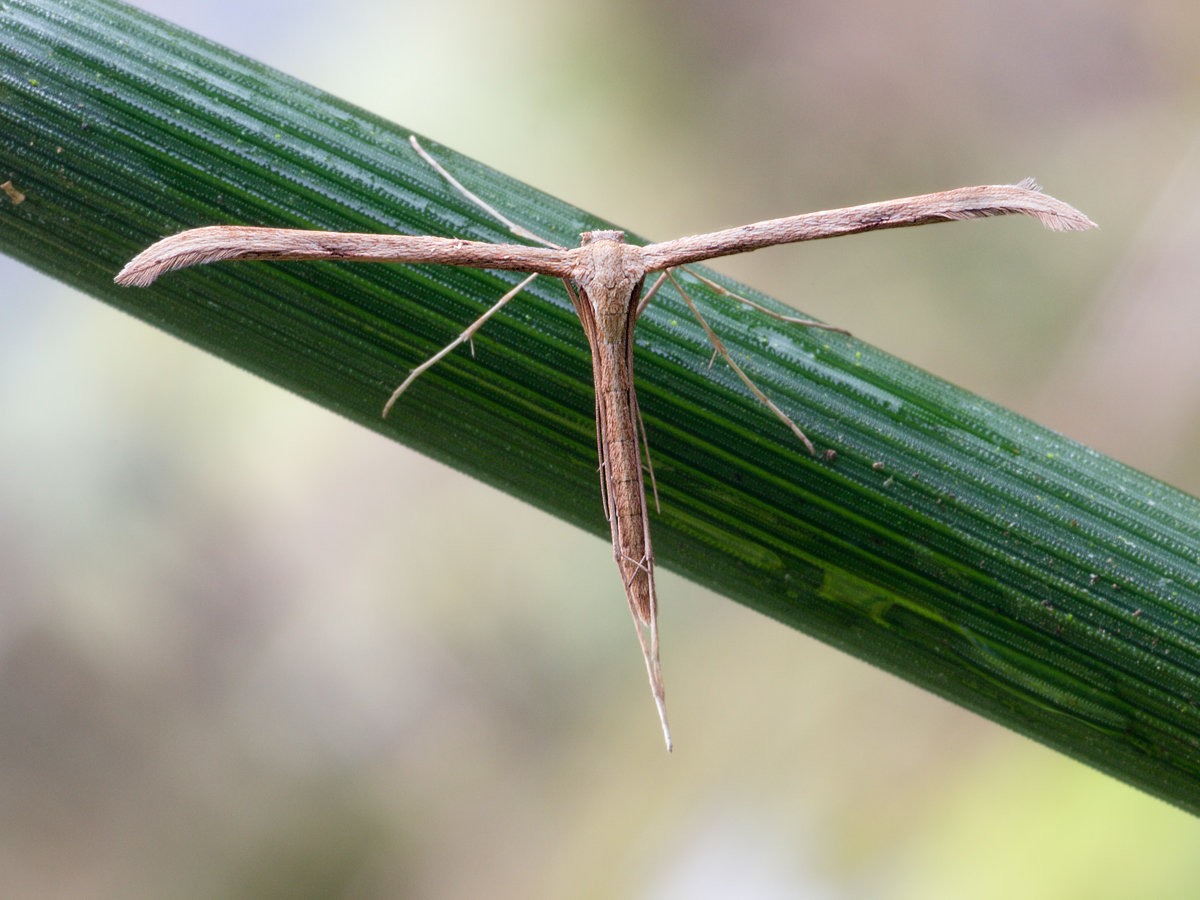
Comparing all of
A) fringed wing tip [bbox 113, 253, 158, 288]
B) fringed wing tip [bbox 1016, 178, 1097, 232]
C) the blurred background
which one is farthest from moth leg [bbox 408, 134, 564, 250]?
the blurred background

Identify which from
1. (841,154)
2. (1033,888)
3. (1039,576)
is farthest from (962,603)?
(841,154)

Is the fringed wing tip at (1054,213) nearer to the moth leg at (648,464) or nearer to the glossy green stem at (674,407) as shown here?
the glossy green stem at (674,407)

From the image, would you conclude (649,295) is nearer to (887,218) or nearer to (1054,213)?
(887,218)

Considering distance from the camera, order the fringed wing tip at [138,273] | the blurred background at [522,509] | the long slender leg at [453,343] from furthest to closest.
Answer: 1. the blurred background at [522,509]
2. the long slender leg at [453,343]
3. the fringed wing tip at [138,273]

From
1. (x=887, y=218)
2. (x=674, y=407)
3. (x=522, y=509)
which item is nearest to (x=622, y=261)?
(x=674, y=407)

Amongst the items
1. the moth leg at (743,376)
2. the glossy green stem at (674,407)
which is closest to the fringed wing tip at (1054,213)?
the glossy green stem at (674,407)

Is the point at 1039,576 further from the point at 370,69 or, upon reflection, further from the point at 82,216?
the point at 370,69

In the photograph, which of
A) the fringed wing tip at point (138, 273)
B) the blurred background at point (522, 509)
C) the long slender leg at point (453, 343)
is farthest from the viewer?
the blurred background at point (522, 509)
